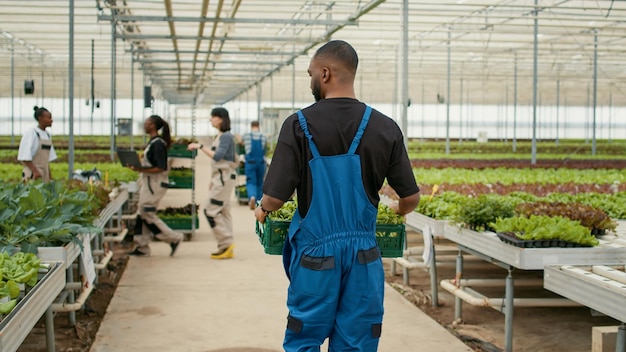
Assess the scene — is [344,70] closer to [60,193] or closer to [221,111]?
[60,193]

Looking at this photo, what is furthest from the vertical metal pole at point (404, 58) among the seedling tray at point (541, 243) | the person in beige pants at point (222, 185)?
the seedling tray at point (541, 243)

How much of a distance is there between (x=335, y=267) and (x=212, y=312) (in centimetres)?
341

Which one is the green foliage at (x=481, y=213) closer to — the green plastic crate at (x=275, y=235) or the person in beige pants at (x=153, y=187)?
the green plastic crate at (x=275, y=235)

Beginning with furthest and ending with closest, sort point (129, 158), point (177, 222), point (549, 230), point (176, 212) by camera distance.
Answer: point (176, 212) < point (177, 222) < point (129, 158) < point (549, 230)

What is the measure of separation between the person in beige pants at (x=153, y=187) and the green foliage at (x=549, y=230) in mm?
4758

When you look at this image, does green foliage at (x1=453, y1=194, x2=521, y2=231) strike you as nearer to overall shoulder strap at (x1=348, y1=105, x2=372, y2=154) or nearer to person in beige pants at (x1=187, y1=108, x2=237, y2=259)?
overall shoulder strap at (x1=348, y1=105, x2=372, y2=154)

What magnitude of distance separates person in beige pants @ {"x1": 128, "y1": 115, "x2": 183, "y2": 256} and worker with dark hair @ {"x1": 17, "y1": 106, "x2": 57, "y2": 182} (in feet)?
3.64

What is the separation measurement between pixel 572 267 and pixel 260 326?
7.45 feet

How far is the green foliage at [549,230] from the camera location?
185 inches

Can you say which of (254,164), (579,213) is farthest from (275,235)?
(254,164)

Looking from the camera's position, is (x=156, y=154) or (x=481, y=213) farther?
(x=156, y=154)

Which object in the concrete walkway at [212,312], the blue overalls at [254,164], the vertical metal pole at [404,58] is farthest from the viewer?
the blue overalls at [254,164]

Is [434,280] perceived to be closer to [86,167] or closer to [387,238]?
[387,238]

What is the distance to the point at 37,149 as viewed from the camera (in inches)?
367
